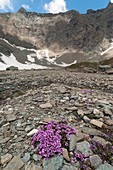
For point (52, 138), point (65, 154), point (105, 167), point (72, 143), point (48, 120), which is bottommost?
point (105, 167)

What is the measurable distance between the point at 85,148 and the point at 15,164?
6.67 feet

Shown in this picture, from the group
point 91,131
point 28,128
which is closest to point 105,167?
point 91,131

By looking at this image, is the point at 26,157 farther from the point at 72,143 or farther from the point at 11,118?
the point at 11,118

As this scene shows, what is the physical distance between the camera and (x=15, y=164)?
15.3ft

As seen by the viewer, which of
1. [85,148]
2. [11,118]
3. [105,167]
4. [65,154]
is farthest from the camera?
[11,118]

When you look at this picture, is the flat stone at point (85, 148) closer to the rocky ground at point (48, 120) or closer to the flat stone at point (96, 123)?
the rocky ground at point (48, 120)

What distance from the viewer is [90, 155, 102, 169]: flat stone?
15.2 feet

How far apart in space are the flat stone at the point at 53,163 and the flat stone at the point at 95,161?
85 cm

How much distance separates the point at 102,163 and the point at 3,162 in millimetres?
2735

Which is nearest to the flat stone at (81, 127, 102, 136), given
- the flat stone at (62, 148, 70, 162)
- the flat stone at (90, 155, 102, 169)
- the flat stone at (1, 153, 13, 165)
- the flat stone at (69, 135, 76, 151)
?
the flat stone at (69, 135, 76, 151)

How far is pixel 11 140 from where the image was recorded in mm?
5602

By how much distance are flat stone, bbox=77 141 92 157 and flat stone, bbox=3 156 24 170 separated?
5.55ft

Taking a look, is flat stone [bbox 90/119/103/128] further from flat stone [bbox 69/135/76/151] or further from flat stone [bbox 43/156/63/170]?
flat stone [bbox 43/156/63/170]

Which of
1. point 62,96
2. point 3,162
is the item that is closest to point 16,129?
point 3,162
